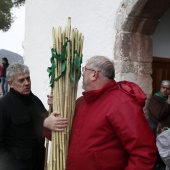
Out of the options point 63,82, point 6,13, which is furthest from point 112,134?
point 6,13

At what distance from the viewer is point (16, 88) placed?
2.96m

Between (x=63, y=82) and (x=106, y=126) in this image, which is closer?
(x=106, y=126)

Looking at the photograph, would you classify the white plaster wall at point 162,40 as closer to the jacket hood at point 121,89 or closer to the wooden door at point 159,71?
the wooden door at point 159,71

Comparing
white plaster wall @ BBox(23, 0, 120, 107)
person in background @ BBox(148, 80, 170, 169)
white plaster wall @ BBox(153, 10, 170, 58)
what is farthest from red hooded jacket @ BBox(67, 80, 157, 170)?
white plaster wall @ BBox(153, 10, 170, 58)

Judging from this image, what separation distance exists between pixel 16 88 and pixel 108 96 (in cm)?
103

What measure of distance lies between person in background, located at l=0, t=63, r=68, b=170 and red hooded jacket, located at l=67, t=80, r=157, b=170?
Result: 2.20ft

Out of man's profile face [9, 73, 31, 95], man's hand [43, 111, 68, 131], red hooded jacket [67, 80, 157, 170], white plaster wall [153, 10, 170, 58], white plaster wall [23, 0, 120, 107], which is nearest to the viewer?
red hooded jacket [67, 80, 157, 170]

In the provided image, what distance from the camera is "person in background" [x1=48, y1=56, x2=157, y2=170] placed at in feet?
6.72

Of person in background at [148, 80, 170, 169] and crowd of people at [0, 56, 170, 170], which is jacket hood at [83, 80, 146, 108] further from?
person in background at [148, 80, 170, 169]

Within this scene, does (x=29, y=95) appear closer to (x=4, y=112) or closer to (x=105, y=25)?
(x=4, y=112)

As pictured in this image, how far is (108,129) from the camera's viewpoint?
6.96 feet

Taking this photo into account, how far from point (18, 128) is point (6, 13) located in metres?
17.2

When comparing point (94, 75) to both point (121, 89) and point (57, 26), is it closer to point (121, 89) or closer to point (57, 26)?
point (121, 89)

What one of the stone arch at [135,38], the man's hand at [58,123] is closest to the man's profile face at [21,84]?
the man's hand at [58,123]
